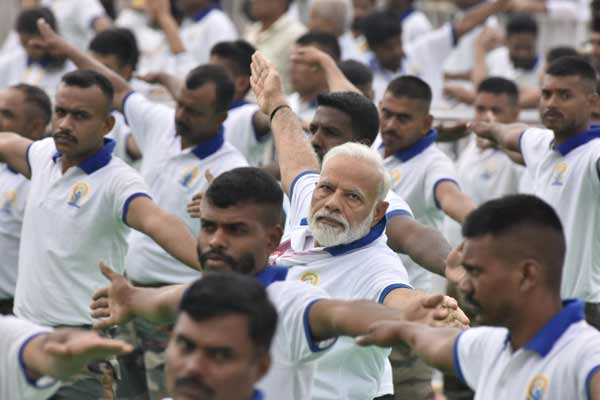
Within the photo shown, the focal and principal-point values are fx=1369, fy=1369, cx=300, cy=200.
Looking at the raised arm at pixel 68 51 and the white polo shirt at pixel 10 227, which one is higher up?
the raised arm at pixel 68 51

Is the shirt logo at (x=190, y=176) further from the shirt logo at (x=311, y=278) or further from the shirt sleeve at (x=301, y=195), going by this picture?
the shirt logo at (x=311, y=278)

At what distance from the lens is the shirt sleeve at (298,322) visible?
4730 mm

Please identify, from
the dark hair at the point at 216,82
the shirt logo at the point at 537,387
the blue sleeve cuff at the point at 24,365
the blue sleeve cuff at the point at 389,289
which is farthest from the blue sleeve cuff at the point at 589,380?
the dark hair at the point at 216,82

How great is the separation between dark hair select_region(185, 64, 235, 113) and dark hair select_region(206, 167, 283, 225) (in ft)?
11.7

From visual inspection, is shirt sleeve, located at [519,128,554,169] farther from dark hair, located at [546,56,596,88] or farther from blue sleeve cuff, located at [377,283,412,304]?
blue sleeve cuff, located at [377,283,412,304]

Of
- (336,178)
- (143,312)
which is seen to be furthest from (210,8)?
(143,312)

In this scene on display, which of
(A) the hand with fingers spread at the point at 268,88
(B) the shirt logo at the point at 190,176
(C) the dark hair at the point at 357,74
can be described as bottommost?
(B) the shirt logo at the point at 190,176

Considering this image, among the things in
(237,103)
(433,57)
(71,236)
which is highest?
(71,236)

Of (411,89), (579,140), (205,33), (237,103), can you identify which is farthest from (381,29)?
(579,140)

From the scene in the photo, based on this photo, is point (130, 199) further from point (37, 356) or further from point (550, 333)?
point (550, 333)

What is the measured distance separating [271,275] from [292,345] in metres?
0.31

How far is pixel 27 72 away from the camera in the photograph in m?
12.5

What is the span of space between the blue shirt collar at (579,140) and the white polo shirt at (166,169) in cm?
198

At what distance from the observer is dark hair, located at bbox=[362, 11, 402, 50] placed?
12.7m
